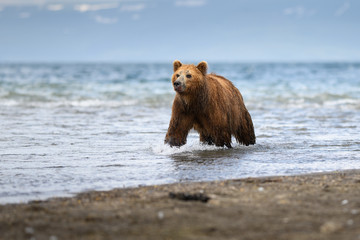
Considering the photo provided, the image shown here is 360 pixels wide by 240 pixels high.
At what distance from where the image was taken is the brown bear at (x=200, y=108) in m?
7.79

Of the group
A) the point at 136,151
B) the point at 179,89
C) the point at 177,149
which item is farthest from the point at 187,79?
the point at 136,151

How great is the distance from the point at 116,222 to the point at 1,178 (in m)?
2.49

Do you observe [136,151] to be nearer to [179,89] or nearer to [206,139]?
[206,139]

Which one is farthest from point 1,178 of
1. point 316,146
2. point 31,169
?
point 316,146

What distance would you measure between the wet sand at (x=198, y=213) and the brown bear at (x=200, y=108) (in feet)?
8.05

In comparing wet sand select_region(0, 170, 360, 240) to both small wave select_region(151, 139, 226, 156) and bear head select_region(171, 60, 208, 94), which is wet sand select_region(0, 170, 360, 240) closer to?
bear head select_region(171, 60, 208, 94)

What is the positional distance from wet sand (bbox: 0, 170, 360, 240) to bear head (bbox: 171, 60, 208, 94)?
7.56 feet

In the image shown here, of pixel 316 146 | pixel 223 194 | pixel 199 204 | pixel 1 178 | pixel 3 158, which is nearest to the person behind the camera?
pixel 199 204

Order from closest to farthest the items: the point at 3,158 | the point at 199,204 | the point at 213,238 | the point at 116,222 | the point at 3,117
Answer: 1. the point at 213,238
2. the point at 116,222
3. the point at 199,204
4. the point at 3,158
5. the point at 3,117

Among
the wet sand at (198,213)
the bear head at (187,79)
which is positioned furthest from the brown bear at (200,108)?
the wet sand at (198,213)

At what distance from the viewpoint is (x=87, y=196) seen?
5113 mm

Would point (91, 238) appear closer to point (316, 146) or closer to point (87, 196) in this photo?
point (87, 196)

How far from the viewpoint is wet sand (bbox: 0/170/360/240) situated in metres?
3.82

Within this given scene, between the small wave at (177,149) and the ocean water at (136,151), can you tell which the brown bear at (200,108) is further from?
the ocean water at (136,151)
